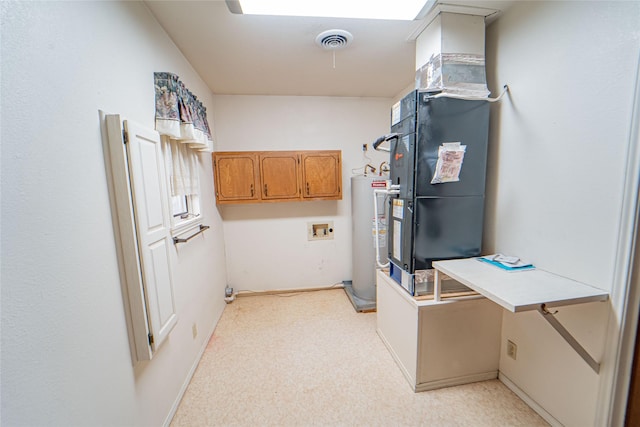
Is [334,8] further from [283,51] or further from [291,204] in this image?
[291,204]

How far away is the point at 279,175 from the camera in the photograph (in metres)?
2.92

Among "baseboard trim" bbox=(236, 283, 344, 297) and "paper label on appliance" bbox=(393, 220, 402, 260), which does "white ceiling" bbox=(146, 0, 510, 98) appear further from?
"baseboard trim" bbox=(236, 283, 344, 297)

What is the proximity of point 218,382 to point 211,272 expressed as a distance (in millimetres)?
1067

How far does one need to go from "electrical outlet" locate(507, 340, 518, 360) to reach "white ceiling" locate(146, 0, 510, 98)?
2.29 meters

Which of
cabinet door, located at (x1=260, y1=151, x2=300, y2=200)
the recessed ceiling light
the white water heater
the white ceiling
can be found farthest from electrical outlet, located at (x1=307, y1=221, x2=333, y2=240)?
the recessed ceiling light

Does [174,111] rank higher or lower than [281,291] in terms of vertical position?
higher

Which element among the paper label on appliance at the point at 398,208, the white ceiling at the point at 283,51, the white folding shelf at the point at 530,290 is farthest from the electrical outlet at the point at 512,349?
the white ceiling at the point at 283,51

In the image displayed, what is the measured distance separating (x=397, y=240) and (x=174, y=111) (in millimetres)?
1882

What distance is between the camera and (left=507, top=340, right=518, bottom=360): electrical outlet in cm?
168

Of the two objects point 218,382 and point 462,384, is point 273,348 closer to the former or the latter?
point 218,382

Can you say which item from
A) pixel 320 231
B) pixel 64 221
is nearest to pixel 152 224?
pixel 64 221

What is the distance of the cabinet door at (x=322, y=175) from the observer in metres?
2.95

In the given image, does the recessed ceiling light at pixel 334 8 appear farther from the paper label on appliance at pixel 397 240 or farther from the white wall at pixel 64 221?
the paper label on appliance at pixel 397 240

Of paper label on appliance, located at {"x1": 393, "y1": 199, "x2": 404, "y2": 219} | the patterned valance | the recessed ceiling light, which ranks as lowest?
paper label on appliance, located at {"x1": 393, "y1": 199, "x2": 404, "y2": 219}
